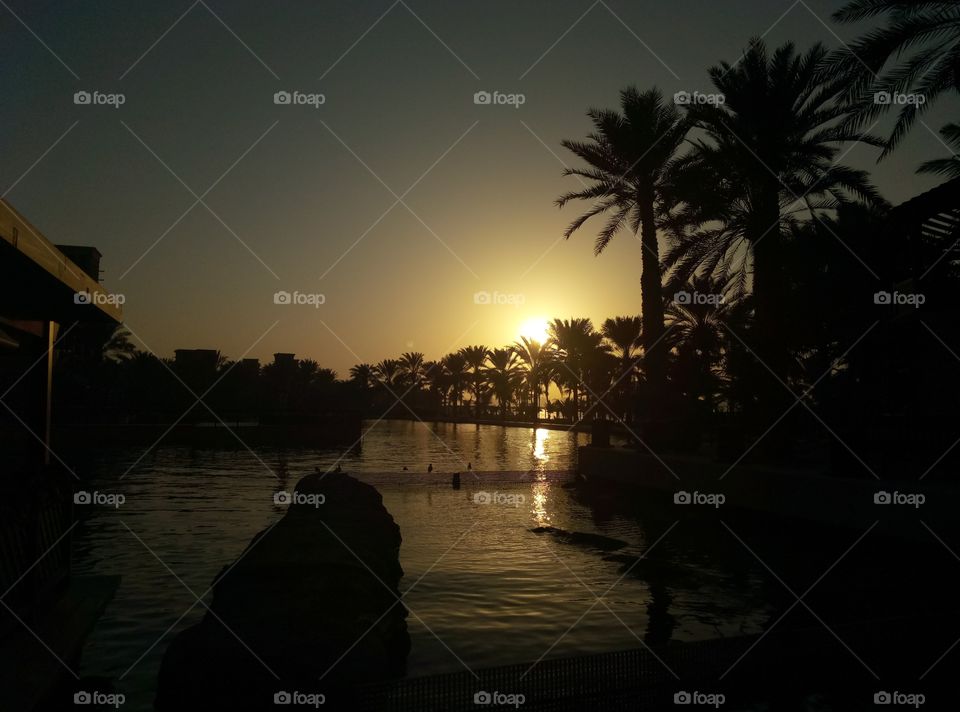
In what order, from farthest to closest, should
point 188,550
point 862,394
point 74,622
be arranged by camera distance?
point 862,394 → point 188,550 → point 74,622

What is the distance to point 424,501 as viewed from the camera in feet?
75.0

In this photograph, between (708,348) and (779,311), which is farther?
(708,348)

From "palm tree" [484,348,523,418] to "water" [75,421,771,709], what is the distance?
254 ft

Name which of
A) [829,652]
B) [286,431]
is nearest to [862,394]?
[829,652]

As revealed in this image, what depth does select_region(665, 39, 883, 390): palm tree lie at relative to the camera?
22734 mm

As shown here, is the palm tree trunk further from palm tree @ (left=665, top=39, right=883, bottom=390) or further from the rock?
the rock

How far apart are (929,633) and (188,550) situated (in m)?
12.4

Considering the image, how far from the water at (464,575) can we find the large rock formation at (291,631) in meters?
0.94

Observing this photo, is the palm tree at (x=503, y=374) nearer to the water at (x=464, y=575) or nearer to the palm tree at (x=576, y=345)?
the palm tree at (x=576, y=345)

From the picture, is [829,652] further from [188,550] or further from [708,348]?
[708,348]

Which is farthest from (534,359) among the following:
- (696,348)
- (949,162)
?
(949,162)

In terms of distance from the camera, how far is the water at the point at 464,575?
9.00 metres

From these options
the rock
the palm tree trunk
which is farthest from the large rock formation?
the palm tree trunk

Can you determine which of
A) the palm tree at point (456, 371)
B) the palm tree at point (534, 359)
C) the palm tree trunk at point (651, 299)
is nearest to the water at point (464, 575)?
the palm tree trunk at point (651, 299)
